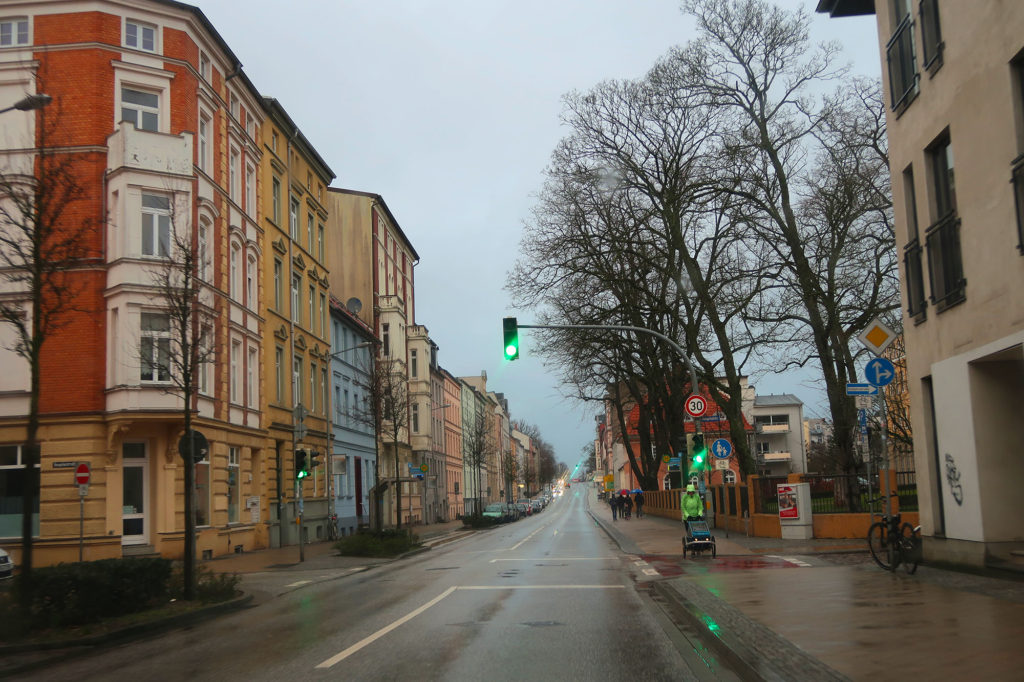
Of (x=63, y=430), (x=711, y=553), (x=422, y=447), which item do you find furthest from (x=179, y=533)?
(x=422, y=447)

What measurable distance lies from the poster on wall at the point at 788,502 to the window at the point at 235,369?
59.0 feet

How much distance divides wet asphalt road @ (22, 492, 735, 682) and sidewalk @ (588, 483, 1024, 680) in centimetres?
56

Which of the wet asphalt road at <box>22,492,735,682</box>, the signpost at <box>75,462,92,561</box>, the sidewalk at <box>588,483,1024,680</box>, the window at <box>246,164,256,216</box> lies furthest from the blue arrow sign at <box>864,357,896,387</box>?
the window at <box>246,164,256,216</box>

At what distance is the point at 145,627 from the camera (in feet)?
40.8

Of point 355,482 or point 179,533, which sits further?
point 355,482

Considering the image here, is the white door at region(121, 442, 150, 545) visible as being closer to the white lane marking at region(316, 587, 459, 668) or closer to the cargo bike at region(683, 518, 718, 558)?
the white lane marking at region(316, 587, 459, 668)

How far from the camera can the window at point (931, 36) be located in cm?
1488

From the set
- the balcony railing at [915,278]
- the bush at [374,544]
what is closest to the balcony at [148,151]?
the bush at [374,544]

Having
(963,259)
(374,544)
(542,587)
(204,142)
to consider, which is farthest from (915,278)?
(204,142)

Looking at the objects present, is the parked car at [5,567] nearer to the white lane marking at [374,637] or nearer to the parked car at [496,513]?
the white lane marking at [374,637]

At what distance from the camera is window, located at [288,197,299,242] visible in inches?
1587

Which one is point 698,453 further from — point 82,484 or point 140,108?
point 140,108

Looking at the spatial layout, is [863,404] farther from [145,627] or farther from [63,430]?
[63,430]

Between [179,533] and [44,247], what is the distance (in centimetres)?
1515
